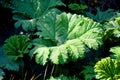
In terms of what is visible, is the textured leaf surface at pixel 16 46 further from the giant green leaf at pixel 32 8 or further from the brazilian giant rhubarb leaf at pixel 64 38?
the giant green leaf at pixel 32 8

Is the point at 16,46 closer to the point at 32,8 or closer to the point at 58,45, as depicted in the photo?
the point at 58,45

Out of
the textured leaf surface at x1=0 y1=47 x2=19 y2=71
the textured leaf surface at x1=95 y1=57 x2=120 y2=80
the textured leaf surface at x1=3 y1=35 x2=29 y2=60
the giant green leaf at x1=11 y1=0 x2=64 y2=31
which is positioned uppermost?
the giant green leaf at x1=11 y1=0 x2=64 y2=31

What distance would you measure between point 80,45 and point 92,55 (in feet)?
2.55

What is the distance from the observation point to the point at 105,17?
15.4 feet

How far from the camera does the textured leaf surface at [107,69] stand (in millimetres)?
3382

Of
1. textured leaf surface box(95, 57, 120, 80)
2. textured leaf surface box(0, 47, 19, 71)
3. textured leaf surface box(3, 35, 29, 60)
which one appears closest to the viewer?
textured leaf surface box(95, 57, 120, 80)

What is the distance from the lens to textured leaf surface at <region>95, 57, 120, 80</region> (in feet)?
11.1

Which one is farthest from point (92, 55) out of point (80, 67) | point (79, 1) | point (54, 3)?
point (79, 1)

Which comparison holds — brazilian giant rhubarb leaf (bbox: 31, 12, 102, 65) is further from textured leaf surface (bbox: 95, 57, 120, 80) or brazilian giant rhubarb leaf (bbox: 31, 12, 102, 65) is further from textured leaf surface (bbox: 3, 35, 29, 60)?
textured leaf surface (bbox: 95, 57, 120, 80)

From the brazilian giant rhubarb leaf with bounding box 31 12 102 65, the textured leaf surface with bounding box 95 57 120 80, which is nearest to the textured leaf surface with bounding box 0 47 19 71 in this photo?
the brazilian giant rhubarb leaf with bounding box 31 12 102 65

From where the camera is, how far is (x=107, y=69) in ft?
11.2

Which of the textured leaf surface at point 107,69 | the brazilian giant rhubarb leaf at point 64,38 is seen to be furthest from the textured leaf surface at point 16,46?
the textured leaf surface at point 107,69

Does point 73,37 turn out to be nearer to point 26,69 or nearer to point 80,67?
point 80,67

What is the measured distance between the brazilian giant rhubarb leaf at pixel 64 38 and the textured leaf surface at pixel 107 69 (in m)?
0.34
